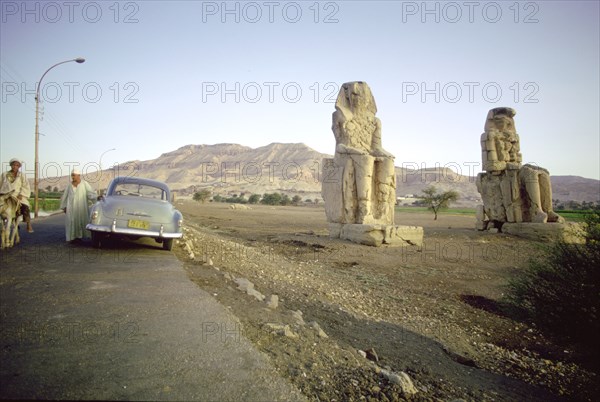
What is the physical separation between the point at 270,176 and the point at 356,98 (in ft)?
374

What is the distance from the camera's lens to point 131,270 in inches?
233

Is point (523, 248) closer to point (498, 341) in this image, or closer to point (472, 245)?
point (472, 245)

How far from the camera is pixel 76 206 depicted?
828 centimetres

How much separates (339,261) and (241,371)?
8.37m

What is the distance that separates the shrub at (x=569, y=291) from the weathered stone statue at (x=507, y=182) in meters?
13.7

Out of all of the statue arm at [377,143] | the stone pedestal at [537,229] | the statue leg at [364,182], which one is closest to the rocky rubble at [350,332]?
the statue leg at [364,182]

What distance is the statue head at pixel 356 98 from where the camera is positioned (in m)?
14.7

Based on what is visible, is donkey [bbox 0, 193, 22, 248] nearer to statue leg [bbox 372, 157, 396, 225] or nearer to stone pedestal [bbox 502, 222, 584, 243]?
statue leg [bbox 372, 157, 396, 225]

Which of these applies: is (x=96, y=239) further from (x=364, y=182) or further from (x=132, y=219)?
(x=364, y=182)

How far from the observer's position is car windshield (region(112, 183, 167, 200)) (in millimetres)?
8438

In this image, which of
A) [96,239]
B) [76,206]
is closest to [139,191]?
[76,206]

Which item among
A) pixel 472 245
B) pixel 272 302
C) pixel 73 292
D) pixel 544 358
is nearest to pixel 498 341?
pixel 544 358

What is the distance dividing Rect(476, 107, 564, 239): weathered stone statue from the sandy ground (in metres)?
6.92

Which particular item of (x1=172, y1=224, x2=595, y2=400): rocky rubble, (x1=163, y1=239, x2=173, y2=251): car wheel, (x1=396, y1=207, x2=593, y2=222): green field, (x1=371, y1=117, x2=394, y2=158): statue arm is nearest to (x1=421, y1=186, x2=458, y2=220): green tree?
(x1=396, y1=207, x2=593, y2=222): green field
